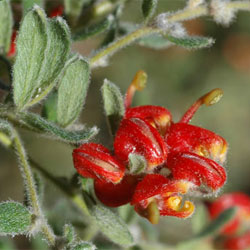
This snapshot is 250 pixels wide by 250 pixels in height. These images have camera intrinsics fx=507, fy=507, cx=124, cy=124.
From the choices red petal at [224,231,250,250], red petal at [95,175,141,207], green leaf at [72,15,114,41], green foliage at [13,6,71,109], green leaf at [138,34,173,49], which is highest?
green leaf at [138,34,173,49]

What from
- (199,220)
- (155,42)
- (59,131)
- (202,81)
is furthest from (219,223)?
(202,81)

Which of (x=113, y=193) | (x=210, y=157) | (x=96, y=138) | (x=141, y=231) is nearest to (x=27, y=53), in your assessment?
(x=96, y=138)

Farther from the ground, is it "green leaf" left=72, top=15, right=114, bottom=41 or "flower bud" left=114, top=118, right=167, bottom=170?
"green leaf" left=72, top=15, right=114, bottom=41

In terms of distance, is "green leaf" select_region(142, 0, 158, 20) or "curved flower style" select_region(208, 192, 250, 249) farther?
"curved flower style" select_region(208, 192, 250, 249)

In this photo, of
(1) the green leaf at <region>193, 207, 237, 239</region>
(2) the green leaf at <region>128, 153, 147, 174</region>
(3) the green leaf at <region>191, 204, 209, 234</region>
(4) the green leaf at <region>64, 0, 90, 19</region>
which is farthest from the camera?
(3) the green leaf at <region>191, 204, 209, 234</region>

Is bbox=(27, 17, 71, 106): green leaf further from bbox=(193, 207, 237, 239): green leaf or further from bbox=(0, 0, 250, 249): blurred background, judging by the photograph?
bbox=(0, 0, 250, 249): blurred background

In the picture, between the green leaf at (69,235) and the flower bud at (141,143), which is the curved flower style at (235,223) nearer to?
the flower bud at (141,143)

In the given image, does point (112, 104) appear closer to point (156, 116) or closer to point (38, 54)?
point (156, 116)

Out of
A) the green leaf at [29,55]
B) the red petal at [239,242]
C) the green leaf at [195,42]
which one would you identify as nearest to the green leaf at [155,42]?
the green leaf at [195,42]

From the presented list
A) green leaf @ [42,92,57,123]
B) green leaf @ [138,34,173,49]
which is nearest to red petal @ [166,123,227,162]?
green leaf @ [42,92,57,123]
